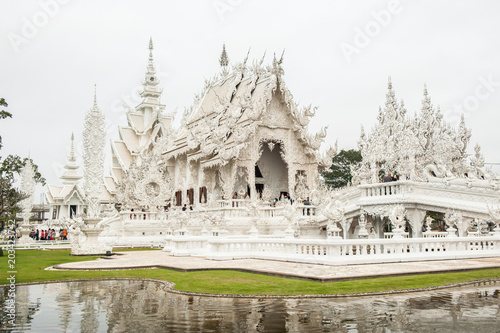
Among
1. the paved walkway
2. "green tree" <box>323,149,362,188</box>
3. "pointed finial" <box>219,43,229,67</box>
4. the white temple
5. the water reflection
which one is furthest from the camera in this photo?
"green tree" <box>323,149,362,188</box>

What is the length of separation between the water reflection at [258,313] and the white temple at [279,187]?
389 cm

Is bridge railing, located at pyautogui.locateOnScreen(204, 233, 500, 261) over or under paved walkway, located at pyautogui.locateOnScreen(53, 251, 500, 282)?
over

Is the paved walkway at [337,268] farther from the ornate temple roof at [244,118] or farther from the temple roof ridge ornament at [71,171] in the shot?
the temple roof ridge ornament at [71,171]

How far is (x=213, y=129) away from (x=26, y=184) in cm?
2144

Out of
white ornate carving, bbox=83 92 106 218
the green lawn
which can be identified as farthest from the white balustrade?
white ornate carving, bbox=83 92 106 218

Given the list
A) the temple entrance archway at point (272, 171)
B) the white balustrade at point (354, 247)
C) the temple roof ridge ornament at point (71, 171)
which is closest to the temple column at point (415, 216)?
the white balustrade at point (354, 247)

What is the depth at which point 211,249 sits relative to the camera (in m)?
14.5

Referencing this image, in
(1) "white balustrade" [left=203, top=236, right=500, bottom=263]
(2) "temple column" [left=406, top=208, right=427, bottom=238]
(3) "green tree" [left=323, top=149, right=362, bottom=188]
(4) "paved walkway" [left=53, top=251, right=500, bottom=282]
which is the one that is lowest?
(4) "paved walkway" [left=53, top=251, right=500, bottom=282]

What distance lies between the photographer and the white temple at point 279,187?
13.8m

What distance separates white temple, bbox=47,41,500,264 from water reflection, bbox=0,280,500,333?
3892 millimetres

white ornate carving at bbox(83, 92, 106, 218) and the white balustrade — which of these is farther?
white ornate carving at bbox(83, 92, 106, 218)

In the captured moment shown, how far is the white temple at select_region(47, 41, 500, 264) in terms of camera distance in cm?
1382

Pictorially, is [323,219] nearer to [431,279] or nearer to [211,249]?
[211,249]

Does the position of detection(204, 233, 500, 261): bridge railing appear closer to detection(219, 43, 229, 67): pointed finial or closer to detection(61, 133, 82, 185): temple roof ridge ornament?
detection(219, 43, 229, 67): pointed finial
